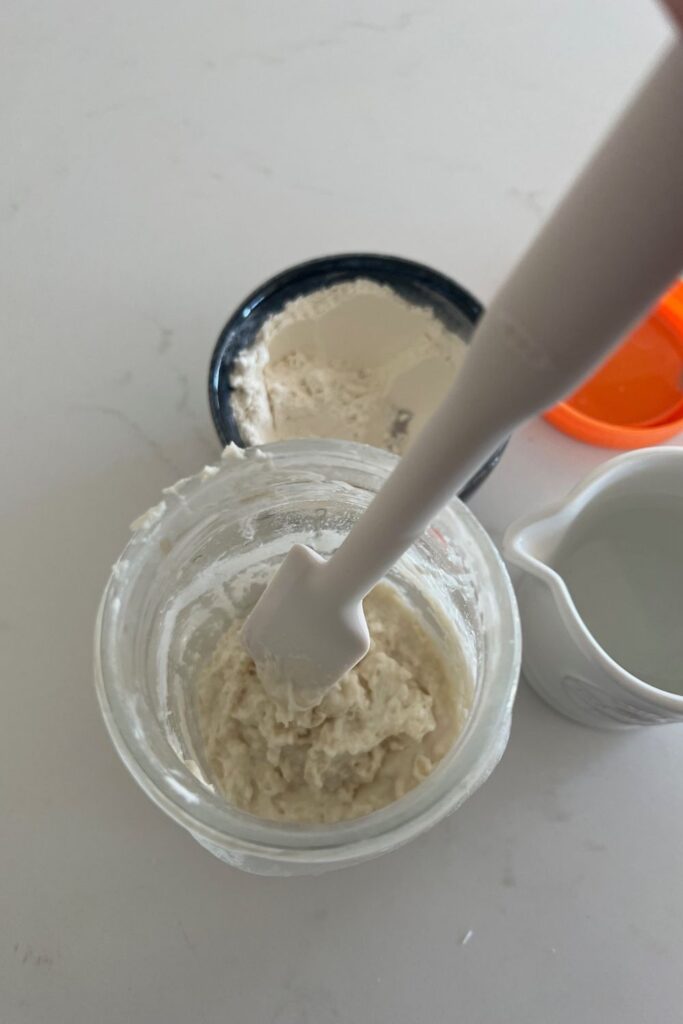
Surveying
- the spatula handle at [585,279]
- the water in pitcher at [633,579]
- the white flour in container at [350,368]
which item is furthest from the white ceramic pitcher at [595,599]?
the spatula handle at [585,279]

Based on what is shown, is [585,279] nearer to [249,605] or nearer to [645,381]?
[249,605]

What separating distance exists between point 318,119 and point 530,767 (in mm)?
539

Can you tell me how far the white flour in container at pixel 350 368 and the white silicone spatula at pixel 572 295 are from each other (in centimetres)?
27

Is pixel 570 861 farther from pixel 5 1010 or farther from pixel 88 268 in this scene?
pixel 88 268

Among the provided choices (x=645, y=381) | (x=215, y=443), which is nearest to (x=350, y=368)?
(x=215, y=443)

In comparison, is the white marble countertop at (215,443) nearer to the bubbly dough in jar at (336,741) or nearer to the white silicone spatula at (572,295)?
the bubbly dough in jar at (336,741)

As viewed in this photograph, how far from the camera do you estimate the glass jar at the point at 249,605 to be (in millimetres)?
385

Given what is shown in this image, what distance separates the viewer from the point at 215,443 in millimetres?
621

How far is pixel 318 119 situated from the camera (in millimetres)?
712

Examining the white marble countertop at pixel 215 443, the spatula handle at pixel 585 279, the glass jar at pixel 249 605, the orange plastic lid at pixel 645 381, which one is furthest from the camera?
the orange plastic lid at pixel 645 381

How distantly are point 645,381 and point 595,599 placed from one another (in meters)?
0.19

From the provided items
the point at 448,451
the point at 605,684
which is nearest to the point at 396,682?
the point at 605,684

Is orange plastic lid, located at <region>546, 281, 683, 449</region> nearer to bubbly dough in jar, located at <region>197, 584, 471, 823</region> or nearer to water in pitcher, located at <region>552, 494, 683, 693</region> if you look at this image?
water in pitcher, located at <region>552, 494, 683, 693</region>

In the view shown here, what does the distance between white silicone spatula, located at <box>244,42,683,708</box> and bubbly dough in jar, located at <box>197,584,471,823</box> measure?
18 cm
